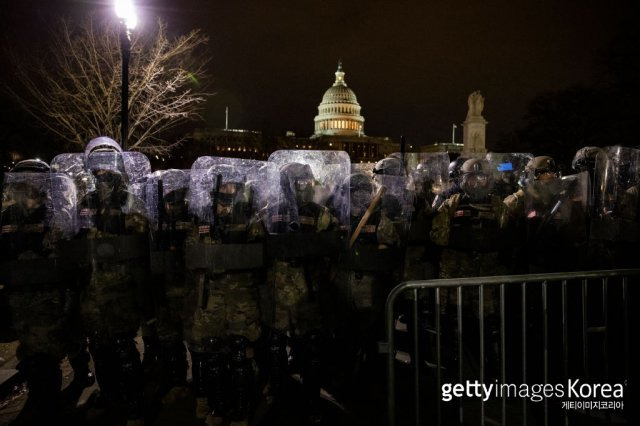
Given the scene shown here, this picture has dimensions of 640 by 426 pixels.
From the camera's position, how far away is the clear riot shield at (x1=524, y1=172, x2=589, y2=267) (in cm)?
604

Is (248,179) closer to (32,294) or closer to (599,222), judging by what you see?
(32,294)

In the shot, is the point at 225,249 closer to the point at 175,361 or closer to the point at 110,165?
the point at 175,361

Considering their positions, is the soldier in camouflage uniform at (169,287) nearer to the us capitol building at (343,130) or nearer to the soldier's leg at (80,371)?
the soldier's leg at (80,371)

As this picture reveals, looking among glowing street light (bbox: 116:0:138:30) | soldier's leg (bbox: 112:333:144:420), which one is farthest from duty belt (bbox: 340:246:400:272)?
glowing street light (bbox: 116:0:138:30)

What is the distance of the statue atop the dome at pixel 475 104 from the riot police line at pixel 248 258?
40544mm

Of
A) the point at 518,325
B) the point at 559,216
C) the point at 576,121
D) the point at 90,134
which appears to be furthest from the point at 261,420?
the point at 576,121

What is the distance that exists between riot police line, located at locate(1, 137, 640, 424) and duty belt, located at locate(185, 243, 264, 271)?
0.05 feet

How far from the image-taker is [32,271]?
4.69 m

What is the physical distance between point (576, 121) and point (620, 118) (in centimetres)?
778

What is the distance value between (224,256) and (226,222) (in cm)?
34

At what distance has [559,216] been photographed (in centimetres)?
609

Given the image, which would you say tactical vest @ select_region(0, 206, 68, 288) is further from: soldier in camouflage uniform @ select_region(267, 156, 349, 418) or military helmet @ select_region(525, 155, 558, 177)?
military helmet @ select_region(525, 155, 558, 177)

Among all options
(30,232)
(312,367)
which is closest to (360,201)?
(312,367)

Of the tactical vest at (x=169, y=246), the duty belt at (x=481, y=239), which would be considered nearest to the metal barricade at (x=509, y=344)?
the duty belt at (x=481, y=239)
